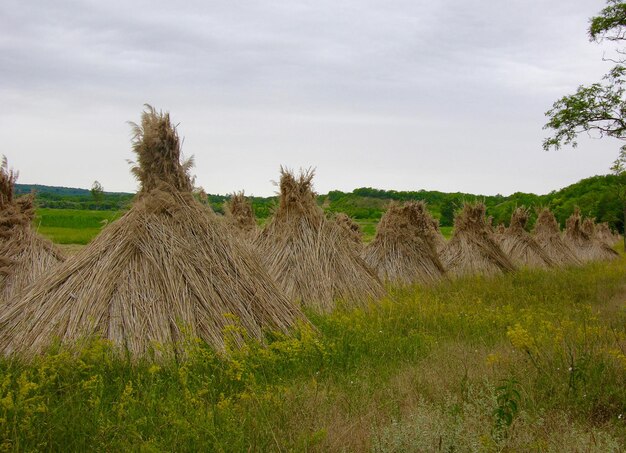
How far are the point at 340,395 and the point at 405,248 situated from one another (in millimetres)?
9724

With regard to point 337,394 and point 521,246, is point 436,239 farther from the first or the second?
point 337,394

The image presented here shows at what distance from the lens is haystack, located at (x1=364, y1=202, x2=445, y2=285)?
13625 mm

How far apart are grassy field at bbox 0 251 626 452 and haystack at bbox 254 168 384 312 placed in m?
2.34

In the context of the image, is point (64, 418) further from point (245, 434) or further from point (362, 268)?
point (362, 268)

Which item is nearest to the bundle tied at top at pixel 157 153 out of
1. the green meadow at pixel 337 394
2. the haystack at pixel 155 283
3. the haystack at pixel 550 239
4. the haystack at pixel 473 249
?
the haystack at pixel 155 283

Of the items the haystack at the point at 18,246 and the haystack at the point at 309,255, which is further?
the haystack at the point at 309,255

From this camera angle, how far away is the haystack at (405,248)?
13625 mm

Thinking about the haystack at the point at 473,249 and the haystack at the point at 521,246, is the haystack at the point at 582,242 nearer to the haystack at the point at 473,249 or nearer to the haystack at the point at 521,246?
the haystack at the point at 521,246

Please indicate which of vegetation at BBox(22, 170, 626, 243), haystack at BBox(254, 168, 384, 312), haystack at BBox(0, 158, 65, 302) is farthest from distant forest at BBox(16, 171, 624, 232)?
haystack at BBox(0, 158, 65, 302)

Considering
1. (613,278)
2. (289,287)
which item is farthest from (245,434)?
(613,278)

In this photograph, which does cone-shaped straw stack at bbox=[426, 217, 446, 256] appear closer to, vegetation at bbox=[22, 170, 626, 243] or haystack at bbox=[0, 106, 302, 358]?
vegetation at bbox=[22, 170, 626, 243]

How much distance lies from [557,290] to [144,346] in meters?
8.98

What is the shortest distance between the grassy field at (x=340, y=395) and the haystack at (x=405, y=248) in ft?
20.8

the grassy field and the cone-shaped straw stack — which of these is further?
the cone-shaped straw stack
